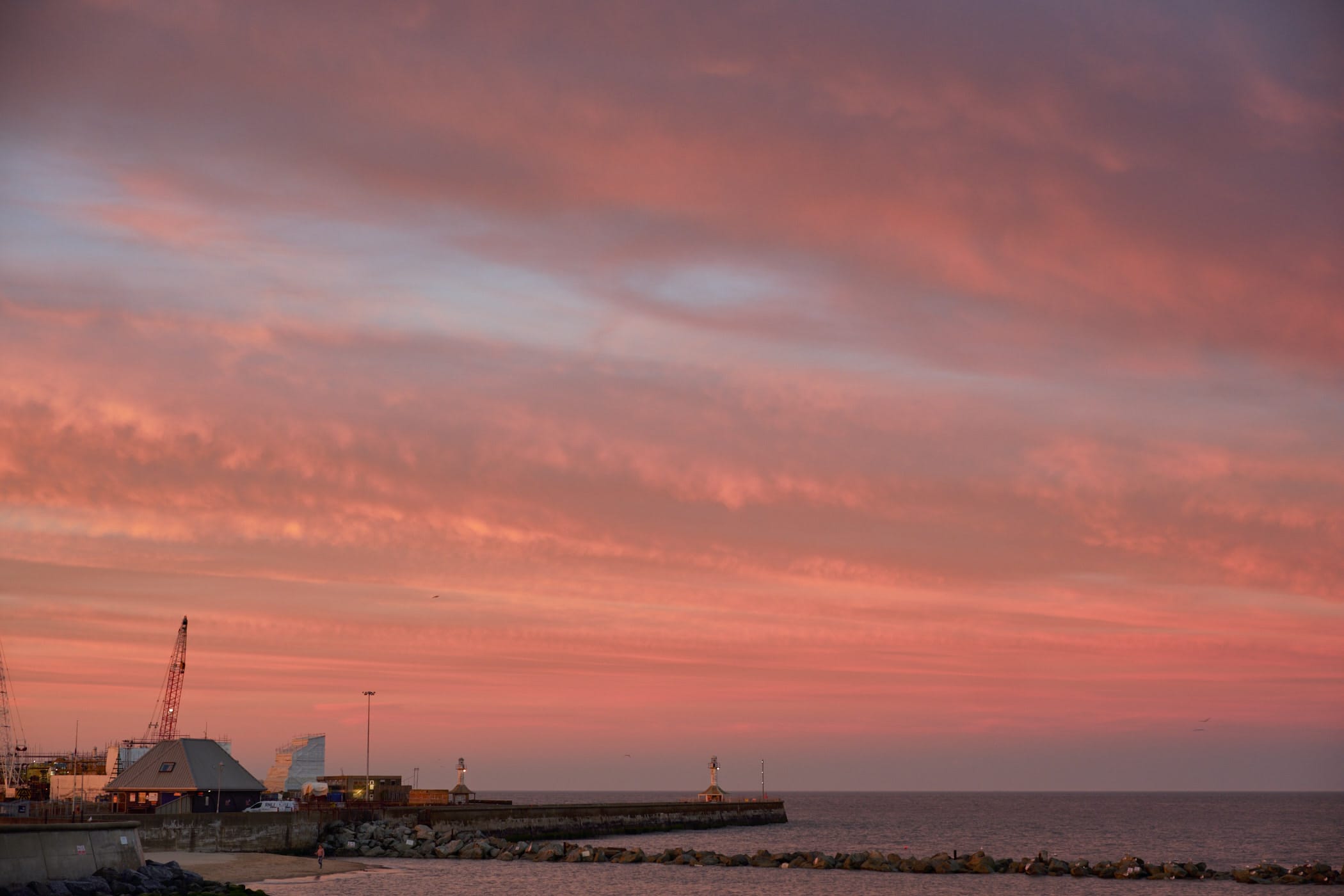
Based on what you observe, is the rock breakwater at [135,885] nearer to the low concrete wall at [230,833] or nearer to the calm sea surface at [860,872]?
the calm sea surface at [860,872]

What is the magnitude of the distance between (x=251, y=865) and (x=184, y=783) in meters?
16.8

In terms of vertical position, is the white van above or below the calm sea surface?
above

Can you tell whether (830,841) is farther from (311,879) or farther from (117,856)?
(117,856)

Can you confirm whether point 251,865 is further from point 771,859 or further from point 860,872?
point 860,872

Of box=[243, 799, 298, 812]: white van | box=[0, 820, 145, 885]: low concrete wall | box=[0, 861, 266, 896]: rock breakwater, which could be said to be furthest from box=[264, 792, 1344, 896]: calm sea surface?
box=[0, 820, 145, 885]: low concrete wall

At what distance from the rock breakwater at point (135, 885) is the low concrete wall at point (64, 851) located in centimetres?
36

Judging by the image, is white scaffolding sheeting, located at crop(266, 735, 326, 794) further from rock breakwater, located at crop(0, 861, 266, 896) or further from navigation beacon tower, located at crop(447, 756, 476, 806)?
rock breakwater, located at crop(0, 861, 266, 896)

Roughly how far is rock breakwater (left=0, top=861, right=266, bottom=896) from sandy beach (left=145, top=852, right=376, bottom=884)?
662 centimetres

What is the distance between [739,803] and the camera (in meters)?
156

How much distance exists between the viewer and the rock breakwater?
156 feet

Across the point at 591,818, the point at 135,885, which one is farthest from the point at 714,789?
the point at 135,885

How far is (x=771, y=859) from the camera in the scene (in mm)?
Answer: 89312

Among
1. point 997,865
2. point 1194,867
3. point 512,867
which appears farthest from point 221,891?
point 1194,867

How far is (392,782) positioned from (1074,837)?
8243 centimetres
